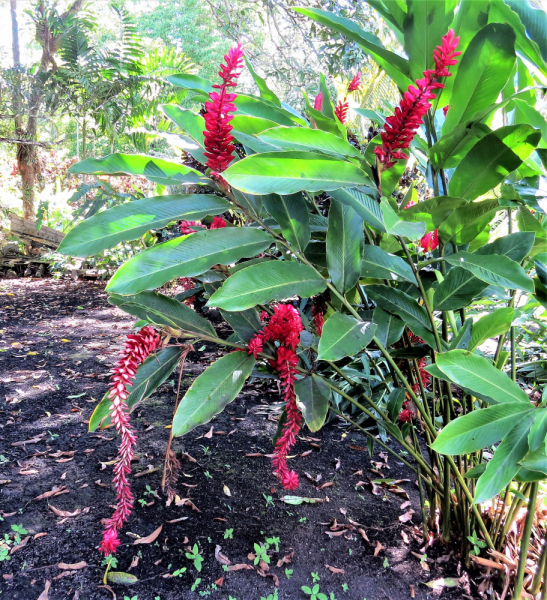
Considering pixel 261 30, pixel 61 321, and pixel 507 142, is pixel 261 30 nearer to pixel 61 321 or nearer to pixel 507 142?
pixel 61 321

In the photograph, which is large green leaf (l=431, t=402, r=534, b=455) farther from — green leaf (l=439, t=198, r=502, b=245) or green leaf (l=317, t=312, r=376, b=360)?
green leaf (l=439, t=198, r=502, b=245)

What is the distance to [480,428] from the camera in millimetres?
802

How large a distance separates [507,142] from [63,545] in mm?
1609

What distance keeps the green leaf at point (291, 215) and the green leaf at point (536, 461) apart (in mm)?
574

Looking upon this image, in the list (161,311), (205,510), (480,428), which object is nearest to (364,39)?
(161,311)

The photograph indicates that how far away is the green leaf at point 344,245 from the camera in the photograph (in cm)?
88

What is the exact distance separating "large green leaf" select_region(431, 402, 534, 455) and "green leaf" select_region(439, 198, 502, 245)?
1.15ft

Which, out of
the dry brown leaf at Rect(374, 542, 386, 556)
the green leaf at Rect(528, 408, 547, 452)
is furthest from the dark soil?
the green leaf at Rect(528, 408, 547, 452)

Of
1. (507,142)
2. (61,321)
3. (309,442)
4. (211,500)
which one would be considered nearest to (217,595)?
(211,500)

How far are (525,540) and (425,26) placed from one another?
114 cm

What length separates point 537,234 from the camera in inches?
39.9

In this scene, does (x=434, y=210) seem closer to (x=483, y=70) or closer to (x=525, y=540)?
(x=483, y=70)

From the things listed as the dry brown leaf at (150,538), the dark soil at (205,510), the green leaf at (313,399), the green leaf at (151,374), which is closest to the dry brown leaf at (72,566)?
the dark soil at (205,510)

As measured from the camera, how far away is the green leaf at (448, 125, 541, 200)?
77 centimetres
